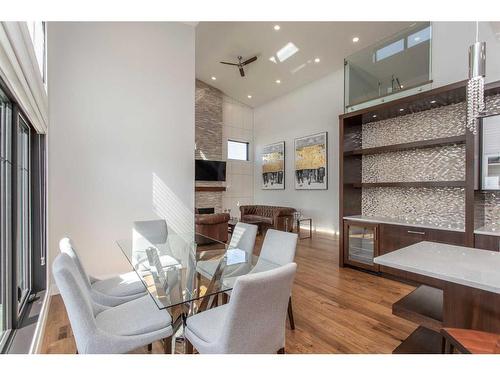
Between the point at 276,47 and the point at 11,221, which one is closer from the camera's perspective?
the point at 11,221

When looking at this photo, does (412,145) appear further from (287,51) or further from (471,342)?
(287,51)

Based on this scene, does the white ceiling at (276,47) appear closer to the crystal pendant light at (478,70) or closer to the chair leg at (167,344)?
the crystal pendant light at (478,70)

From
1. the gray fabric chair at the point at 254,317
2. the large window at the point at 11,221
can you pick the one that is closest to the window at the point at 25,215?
the large window at the point at 11,221

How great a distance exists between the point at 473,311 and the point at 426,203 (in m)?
2.42

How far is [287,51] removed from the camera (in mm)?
5621

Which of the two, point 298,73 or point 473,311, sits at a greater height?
point 298,73

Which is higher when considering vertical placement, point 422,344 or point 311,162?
point 311,162

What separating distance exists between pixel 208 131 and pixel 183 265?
20.6ft

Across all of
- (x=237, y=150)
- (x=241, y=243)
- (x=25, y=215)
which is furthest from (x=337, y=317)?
(x=237, y=150)

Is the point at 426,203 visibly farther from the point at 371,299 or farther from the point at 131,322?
the point at 131,322

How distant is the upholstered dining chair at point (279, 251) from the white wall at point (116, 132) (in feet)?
6.40

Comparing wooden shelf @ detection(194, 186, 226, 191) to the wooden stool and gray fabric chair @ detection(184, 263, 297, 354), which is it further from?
the wooden stool

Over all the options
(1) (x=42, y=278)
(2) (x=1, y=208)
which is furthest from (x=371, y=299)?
(1) (x=42, y=278)

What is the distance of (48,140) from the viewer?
9.16 feet
